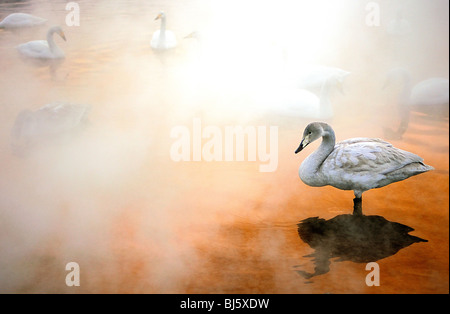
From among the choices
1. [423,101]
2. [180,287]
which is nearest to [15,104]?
[180,287]

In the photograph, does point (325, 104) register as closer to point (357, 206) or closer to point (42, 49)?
point (357, 206)

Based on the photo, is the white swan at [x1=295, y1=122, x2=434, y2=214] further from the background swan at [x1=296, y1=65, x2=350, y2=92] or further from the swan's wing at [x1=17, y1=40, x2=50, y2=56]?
the swan's wing at [x1=17, y1=40, x2=50, y2=56]

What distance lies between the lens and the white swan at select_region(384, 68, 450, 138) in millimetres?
2281

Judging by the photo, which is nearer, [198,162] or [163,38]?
[198,162]

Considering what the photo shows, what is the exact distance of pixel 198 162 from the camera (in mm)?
2246

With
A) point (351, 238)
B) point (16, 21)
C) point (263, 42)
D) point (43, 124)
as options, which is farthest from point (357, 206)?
point (16, 21)

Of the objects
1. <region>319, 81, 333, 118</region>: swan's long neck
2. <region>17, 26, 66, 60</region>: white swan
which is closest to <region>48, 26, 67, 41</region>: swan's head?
<region>17, 26, 66, 60</region>: white swan

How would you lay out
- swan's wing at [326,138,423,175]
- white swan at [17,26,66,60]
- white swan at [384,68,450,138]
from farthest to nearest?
white swan at [17,26,66,60]
white swan at [384,68,450,138]
swan's wing at [326,138,423,175]

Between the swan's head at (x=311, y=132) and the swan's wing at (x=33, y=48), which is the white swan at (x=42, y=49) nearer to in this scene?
the swan's wing at (x=33, y=48)

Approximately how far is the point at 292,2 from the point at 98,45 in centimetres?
131

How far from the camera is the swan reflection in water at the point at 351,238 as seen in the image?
1683mm

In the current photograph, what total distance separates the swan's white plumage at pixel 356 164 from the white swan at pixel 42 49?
194cm

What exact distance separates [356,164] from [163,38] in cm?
176

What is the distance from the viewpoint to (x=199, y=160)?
7.41ft
